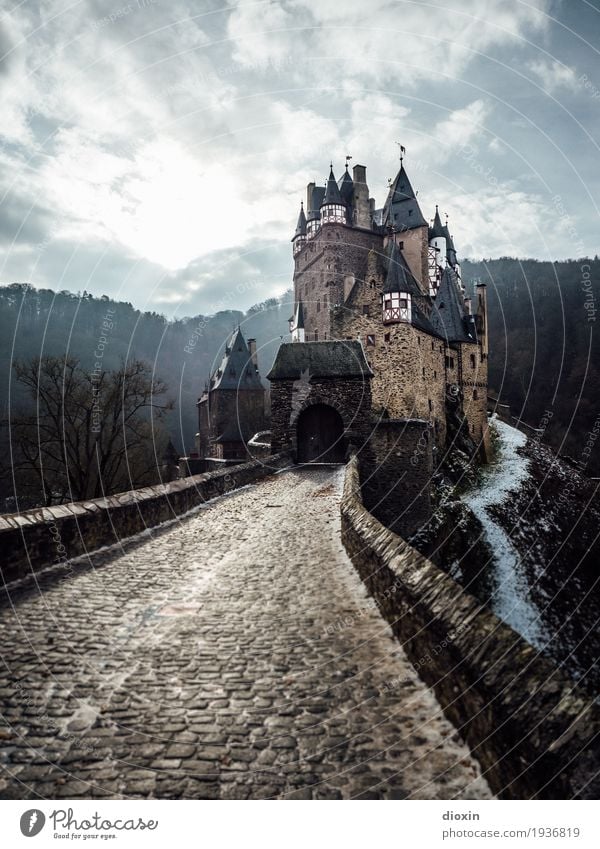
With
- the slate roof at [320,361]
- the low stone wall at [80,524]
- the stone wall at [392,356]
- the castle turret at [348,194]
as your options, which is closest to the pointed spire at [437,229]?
the castle turret at [348,194]

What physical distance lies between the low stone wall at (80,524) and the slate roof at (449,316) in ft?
94.9

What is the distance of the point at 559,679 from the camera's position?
9.22 ft

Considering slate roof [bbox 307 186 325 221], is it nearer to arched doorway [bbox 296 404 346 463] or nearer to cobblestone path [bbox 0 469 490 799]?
arched doorway [bbox 296 404 346 463]

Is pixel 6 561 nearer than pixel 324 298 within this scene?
Yes

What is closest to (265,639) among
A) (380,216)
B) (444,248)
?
(444,248)

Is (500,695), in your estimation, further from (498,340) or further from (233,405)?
(498,340)

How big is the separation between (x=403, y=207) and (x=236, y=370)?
22338 millimetres

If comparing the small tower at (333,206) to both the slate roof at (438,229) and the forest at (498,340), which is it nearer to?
the slate roof at (438,229)

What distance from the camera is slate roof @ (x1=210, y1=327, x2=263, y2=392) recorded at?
160 feet

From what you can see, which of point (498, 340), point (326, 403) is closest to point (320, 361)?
point (326, 403)

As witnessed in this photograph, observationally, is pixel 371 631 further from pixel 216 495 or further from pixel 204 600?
pixel 216 495

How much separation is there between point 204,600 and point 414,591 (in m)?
2.63

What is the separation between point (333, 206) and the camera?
4500 centimetres

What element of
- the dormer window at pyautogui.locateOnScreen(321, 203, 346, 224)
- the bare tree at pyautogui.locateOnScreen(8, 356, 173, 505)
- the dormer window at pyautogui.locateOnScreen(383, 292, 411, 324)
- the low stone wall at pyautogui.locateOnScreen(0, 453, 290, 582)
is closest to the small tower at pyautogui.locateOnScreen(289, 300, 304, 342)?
the dormer window at pyautogui.locateOnScreen(321, 203, 346, 224)
